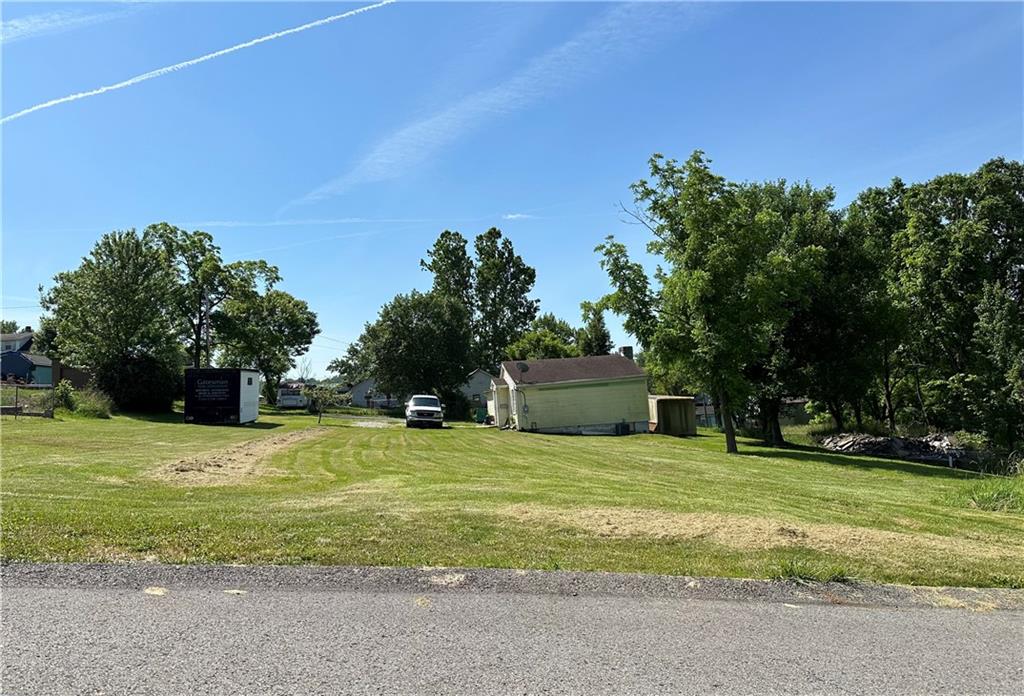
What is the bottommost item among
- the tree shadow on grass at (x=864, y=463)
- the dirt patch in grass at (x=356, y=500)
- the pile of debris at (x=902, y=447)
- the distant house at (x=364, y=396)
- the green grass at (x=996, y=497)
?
the pile of debris at (x=902, y=447)

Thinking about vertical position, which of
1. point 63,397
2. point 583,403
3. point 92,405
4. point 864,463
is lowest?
point 864,463

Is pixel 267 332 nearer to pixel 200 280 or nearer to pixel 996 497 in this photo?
pixel 200 280

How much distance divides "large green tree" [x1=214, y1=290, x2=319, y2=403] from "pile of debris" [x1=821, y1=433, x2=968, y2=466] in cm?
4447

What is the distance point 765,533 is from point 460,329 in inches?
2261

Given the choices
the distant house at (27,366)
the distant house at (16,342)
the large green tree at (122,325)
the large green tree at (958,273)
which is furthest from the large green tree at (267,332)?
the large green tree at (958,273)

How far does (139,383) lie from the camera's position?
37719 mm

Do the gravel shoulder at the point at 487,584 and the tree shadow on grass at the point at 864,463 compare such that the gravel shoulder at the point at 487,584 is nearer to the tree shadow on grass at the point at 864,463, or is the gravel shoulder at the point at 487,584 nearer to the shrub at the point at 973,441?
the tree shadow on grass at the point at 864,463

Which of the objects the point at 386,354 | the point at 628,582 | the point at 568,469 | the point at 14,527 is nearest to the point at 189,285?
the point at 386,354

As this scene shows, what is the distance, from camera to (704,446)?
29125mm

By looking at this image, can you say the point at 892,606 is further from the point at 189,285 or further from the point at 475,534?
the point at 189,285

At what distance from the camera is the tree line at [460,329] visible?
61.7 m

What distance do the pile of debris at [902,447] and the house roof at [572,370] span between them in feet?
38.0

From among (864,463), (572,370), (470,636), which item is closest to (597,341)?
(572,370)

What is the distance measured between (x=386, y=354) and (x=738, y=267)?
42267 mm
